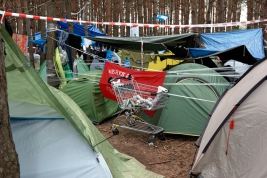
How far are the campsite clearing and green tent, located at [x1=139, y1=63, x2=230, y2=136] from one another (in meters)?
0.26

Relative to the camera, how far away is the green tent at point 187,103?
17.0ft

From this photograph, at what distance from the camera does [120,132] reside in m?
5.87

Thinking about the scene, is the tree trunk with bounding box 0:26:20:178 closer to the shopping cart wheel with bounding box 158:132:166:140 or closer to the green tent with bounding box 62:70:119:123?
the shopping cart wheel with bounding box 158:132:166:140

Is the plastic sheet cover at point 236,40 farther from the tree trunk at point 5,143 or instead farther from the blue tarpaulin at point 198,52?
the tree trunk at point 5,143

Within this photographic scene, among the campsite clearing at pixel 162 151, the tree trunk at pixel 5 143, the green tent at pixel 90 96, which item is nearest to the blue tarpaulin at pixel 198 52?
the campsite clearing at pixel 162 151

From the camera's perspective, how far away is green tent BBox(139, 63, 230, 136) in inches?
204

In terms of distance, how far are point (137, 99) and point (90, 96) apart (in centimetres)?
159

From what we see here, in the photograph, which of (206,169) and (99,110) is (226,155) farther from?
(99,110)

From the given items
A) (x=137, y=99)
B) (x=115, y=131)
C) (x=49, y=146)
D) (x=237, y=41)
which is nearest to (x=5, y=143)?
(x=49, y=146)

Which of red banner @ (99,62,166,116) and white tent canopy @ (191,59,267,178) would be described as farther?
red banner @ (99,62,166,116)

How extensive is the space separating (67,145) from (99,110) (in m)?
3.48

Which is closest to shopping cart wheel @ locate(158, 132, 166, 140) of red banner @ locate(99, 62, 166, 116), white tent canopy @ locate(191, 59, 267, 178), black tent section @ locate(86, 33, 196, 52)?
red banner @ locate(99, 62, 166, 116)

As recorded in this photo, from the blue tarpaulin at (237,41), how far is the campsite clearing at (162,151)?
4.77 m

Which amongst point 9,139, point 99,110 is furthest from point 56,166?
point 99,110
